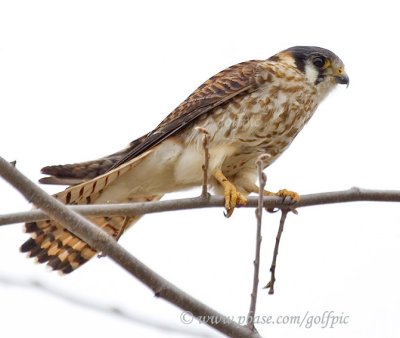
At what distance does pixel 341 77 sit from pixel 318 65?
153mm

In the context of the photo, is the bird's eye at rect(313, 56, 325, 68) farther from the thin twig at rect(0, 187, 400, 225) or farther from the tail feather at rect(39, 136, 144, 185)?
the thin twig at rect(0, 187, 400, 225)

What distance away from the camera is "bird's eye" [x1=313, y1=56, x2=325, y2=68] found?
15.6 ft

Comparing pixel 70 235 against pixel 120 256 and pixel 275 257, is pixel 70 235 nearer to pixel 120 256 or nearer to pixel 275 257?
pixel 275 257

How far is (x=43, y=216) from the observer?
261 centimetres

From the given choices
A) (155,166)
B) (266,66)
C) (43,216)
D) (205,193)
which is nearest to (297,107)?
(266,66)

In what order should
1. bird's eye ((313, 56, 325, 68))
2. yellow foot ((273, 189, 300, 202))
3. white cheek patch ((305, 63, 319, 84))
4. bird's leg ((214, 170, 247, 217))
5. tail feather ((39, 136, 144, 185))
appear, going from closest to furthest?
yellow foot ((273, 189, 300, 202)) → bird's leg ((214, 170, 247, 217)) → tail feather ((39, 136, 144, 185)) → white cheek patch ((305, 63, 319, 84)) → bird's eye ((313, 56, 325, 68))

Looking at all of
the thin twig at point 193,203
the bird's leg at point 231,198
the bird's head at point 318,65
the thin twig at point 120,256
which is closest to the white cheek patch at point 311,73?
the bird's head at point 318,65

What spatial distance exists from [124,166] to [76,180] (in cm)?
32

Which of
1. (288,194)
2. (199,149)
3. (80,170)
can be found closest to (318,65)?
(199,149)

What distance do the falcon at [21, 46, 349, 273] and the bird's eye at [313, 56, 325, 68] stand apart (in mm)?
305

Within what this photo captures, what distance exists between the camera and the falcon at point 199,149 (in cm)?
415

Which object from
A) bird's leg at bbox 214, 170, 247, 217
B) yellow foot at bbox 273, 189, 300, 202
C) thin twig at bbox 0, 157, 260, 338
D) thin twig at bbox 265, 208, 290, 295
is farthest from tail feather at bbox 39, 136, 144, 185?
thin twig at bbox 0, 157, 260, 338

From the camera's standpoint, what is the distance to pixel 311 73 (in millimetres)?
4641

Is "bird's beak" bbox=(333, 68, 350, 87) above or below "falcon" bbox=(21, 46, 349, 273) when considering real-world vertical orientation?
above
